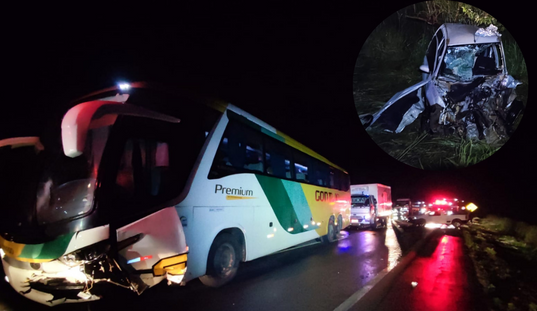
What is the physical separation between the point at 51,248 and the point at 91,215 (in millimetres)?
627

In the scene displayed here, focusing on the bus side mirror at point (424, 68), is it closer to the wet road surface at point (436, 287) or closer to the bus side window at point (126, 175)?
the wet road surface at point (436, 287)

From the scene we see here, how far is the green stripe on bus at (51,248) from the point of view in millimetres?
4180

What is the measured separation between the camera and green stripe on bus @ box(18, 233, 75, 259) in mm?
4180

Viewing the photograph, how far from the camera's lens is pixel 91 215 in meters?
4.25

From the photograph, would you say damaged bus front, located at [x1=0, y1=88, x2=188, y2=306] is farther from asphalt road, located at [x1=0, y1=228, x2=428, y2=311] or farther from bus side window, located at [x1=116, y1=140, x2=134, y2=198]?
asphalt road, located at [x1=0, y1=228, x2=428, y2=311]

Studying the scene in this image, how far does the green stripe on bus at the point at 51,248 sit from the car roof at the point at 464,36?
9733 mm

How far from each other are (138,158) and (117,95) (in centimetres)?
97

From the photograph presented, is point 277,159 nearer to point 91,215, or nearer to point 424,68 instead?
point 424,68

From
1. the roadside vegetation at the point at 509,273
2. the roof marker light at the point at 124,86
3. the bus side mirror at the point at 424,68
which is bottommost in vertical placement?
the roadside vegetation at the point at 509,273

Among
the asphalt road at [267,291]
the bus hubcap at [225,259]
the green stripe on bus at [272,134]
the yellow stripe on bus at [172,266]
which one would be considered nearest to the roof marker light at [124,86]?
the yellow stripe on bus at [172,266]

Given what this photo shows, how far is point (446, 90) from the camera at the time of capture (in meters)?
9.94

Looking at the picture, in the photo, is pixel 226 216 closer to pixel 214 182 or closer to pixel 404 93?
pixel 214 182

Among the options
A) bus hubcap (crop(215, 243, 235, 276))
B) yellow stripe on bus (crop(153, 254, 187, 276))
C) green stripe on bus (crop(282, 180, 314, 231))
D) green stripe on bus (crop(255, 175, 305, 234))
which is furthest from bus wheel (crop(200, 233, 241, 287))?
green stripe on bus (crop(282, 180, 314, 231))

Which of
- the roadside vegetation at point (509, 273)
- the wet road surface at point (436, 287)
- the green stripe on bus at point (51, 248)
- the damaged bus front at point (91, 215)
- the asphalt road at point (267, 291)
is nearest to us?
the green stripe on bus at point (51, 248)
